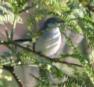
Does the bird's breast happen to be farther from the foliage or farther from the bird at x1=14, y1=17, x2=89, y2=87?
the foliage

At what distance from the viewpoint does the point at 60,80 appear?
0.64m

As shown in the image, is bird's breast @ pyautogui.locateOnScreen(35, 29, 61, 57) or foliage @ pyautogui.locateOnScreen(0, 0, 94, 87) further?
bird's breast @ pyautogui.locateOnScreen(35, 29, 61, 57)

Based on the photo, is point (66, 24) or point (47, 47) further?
point (47, 47)

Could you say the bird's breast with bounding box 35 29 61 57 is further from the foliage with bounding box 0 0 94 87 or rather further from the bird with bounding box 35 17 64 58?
the foliage with bounding box 0 0 94 87

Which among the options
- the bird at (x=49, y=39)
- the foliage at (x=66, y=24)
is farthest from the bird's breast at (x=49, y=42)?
the foliage at (x=66, y=24)

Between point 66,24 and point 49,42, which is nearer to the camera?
point 66,24

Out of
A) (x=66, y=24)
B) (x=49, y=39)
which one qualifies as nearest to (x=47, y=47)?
(x=49, y=39)

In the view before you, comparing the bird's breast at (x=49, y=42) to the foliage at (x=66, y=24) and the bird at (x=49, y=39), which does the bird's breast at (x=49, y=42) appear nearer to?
the bird at (x=49, y=39)

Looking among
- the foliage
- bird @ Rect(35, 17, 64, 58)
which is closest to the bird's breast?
bird @ Rect(35, 17, 64, 58)

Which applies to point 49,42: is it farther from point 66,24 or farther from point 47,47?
point 66,24

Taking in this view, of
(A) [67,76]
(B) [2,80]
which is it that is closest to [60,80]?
(A) [67,76]

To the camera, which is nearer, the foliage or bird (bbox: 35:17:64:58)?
the foliage

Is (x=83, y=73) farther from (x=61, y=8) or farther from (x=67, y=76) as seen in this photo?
(x=61, y=8)

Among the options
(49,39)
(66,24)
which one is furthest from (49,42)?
(66,24)
